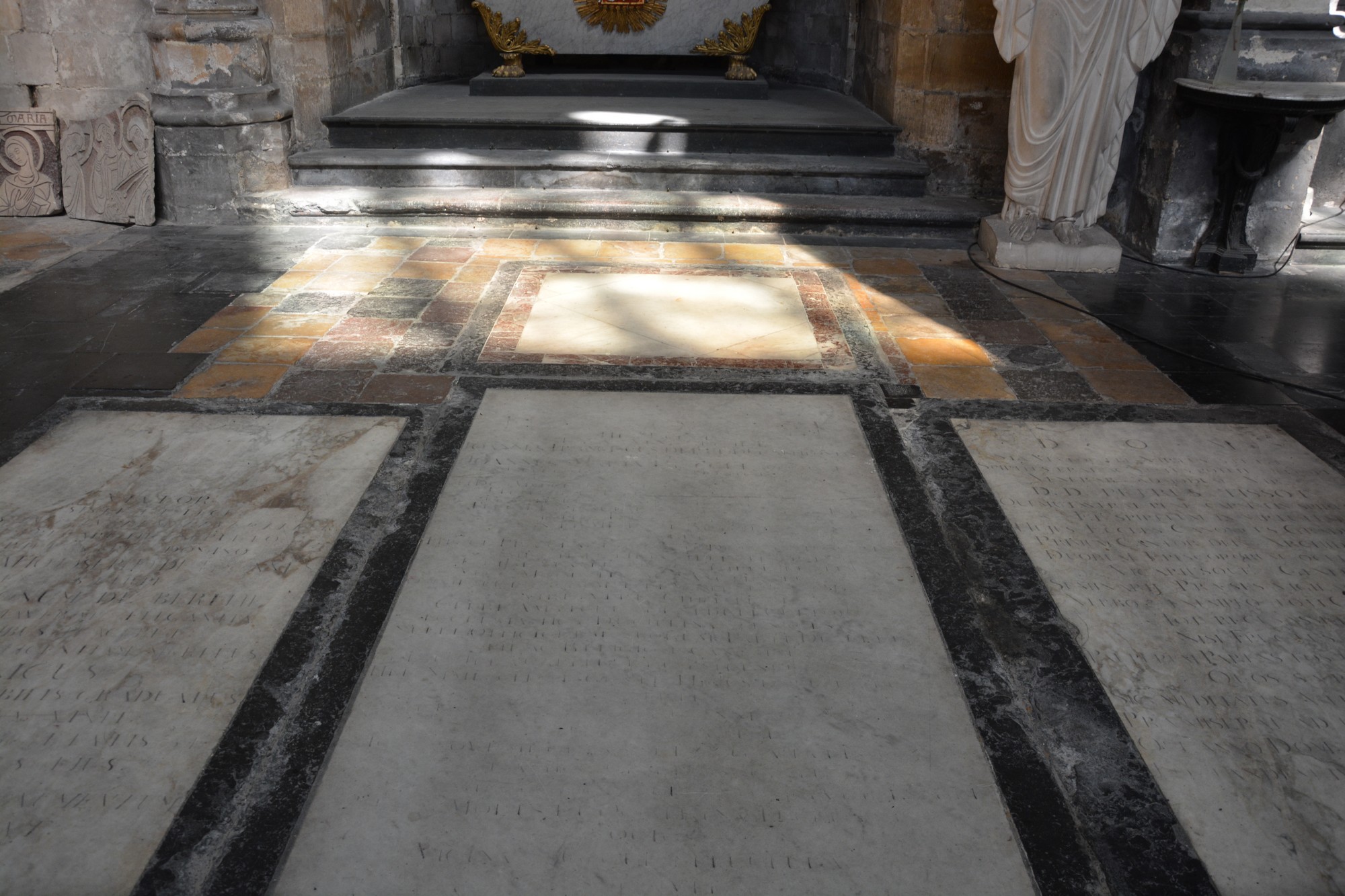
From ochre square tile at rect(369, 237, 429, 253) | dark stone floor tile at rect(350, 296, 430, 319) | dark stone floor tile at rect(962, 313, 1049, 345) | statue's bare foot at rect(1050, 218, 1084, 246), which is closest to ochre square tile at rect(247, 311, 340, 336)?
dark stone floor tile at rect(350, 296, 430, 319)

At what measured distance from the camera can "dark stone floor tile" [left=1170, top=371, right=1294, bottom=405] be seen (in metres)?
3.86

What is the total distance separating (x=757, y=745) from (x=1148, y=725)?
85 cm

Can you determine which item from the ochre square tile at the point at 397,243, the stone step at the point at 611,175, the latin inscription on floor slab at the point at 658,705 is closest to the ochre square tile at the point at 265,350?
the latin inscription on floor slab at the point at 658,705

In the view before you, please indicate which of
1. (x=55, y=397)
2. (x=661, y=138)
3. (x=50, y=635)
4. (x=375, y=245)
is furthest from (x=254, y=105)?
(x=50, y=635)

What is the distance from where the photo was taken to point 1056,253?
541cm

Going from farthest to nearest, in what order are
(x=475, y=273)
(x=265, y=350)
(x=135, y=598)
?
(x=475, y=273), (x=265, y=350), (x=135, y=598)

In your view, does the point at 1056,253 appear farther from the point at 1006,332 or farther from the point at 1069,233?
the point at 1006,332

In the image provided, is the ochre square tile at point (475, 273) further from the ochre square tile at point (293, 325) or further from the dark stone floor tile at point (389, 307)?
the ochre square tile at point (293, 325)

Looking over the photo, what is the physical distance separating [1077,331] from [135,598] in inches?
150

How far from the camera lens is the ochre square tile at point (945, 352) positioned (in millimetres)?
4164

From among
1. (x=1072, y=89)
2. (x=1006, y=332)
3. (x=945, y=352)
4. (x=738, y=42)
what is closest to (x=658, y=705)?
(x=945, y=352)

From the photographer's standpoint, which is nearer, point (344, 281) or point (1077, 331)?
point (1077, 331)

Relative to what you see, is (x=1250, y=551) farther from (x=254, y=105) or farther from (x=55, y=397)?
(x=254, y=105)

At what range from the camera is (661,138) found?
669 cm
